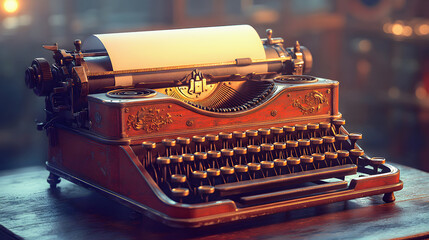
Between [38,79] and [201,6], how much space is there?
353 centimetres

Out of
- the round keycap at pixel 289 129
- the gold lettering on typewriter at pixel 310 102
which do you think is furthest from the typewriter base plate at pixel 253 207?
the gold lettering on typewriter at pixel 310 102

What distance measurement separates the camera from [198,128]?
283 centimetres

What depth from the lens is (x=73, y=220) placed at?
266 cm

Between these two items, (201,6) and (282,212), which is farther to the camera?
(201,6)

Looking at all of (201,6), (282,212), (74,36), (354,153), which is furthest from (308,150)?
(201,6)

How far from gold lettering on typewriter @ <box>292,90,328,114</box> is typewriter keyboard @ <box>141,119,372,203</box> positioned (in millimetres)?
92

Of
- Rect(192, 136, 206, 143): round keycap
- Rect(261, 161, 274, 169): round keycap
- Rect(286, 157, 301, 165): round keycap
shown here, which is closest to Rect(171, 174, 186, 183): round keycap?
Rect(192, 136, 206, 143): round keycap

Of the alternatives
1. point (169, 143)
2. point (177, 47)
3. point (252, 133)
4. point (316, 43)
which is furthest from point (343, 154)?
point (316, 43)

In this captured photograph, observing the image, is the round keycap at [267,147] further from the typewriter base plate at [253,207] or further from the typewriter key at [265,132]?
the typewriter base plate at [253,207]

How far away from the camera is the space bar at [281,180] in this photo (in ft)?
8.43

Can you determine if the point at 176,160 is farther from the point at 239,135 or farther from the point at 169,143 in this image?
the point at 239,135

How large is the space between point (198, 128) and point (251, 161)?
0.27 metres

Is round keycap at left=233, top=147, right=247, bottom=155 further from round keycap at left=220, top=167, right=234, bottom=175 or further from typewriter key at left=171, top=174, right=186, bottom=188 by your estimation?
typewriter key at left=171, top=174, right=186, bottom=188

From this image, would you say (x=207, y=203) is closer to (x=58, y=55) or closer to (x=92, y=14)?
(x=58, y=55)
